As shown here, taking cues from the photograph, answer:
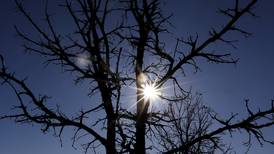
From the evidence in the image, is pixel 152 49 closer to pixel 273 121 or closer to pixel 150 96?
pixel 150 96

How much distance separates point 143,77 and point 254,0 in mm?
2738

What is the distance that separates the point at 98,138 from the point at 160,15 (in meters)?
2.87

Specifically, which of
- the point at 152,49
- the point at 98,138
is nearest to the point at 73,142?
the point at 98,138

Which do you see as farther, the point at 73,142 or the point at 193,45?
the point at 73,142

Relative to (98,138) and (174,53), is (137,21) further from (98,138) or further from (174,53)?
(98,138)

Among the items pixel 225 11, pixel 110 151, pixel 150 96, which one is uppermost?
pixel 225 11

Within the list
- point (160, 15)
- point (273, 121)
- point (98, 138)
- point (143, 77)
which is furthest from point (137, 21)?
point (273, 121)

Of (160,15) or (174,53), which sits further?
(160,15)

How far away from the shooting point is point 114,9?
7957 millimetres

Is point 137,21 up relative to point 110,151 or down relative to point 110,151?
up

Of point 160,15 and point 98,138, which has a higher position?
point 160,15

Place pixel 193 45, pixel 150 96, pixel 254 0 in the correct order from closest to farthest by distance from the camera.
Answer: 1. pixel 254 0
2. pixel 193 45
3. pixel 150 96

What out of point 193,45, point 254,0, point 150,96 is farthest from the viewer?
point 150,96

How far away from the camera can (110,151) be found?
7328 mm
